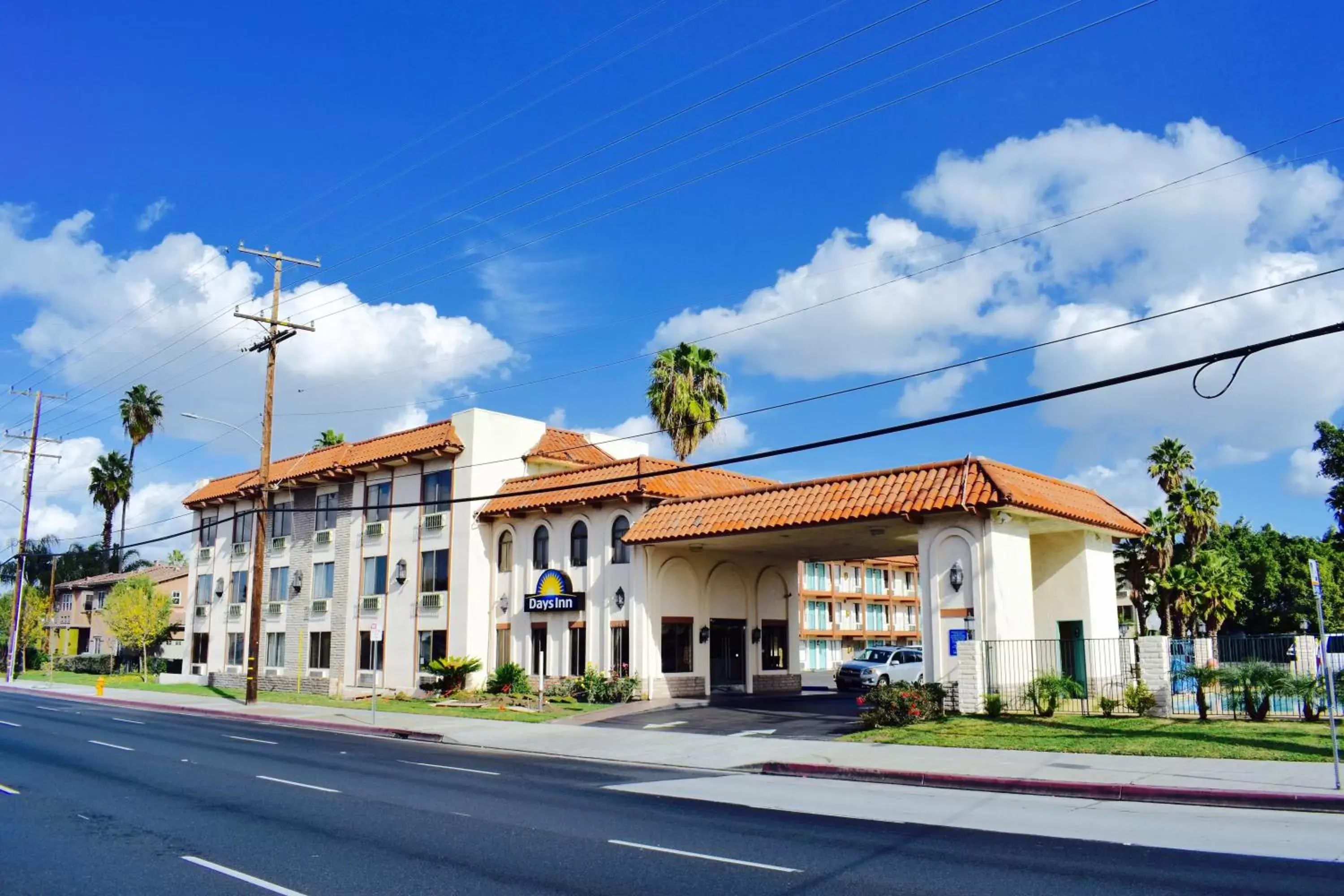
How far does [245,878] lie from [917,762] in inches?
Result: 441

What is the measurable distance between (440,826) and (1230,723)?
48.5 ft

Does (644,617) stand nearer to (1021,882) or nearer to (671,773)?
(671,773)

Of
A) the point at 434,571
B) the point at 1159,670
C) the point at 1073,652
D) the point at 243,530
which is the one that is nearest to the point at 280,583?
the point at 243,530

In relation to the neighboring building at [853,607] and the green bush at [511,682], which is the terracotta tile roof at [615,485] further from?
the neighboring building at [853,607]

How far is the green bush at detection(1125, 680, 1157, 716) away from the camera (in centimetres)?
2038

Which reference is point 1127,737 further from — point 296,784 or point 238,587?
point 238,587

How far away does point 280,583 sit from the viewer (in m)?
44.0

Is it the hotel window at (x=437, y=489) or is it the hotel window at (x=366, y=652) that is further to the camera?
the hotel window at (x=366, y=652)

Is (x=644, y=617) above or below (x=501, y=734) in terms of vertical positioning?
above

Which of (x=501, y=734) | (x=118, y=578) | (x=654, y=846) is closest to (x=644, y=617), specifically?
(x=501, y=734)

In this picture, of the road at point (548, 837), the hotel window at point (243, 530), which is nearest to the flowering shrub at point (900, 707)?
the road at point (548, 837)

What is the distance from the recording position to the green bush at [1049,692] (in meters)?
20.9

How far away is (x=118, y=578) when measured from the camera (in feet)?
218

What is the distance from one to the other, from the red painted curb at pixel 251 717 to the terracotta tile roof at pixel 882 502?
8.31 metres
